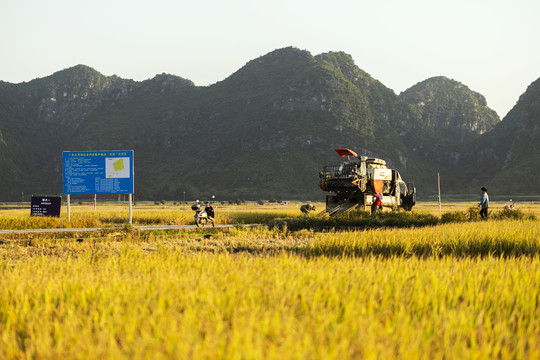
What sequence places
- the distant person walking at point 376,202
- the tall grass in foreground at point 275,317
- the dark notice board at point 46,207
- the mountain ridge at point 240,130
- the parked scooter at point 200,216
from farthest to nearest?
the mountain ridge at point 240,130 → the dark notice board at point 46,207 → the distant person walking at point 376,202 → the parked scooter at point 200,216 → the tall grass in foreground at point 275,317

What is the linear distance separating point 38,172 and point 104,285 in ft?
531

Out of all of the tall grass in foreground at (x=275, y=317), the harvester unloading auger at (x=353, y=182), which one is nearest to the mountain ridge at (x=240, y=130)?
the harvester unloading auger at (x=353, y=182)

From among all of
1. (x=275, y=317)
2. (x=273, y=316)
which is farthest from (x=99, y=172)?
(x=275, y=317)

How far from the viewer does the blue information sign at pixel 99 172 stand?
25.8m

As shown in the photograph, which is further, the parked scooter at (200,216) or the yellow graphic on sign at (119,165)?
the yellow graphic on sign at (119,165)

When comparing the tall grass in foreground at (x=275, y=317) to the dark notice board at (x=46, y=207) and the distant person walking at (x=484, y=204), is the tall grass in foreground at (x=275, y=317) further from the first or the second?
the dark notice board at (x=46, y=207)

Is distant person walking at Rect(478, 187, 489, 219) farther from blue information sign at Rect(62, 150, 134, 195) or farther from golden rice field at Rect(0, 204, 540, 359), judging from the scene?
blue information sign at Rect(62, 150, 134, 195)

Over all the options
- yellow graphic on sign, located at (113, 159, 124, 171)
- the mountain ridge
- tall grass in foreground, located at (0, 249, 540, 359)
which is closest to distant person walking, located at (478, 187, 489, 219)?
tall grass in foreground, located at (0, 249, 540, 359)

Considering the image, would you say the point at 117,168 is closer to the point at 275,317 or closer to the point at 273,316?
the point at 273,316

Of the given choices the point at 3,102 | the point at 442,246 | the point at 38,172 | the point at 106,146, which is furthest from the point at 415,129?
the point at 442,246

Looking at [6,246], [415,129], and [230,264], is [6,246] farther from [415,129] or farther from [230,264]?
[415,129]

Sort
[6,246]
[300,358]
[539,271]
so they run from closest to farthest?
[300,358], [539,271], [6,246]

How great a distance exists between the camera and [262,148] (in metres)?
139

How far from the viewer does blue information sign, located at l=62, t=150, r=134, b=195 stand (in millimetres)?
25781
